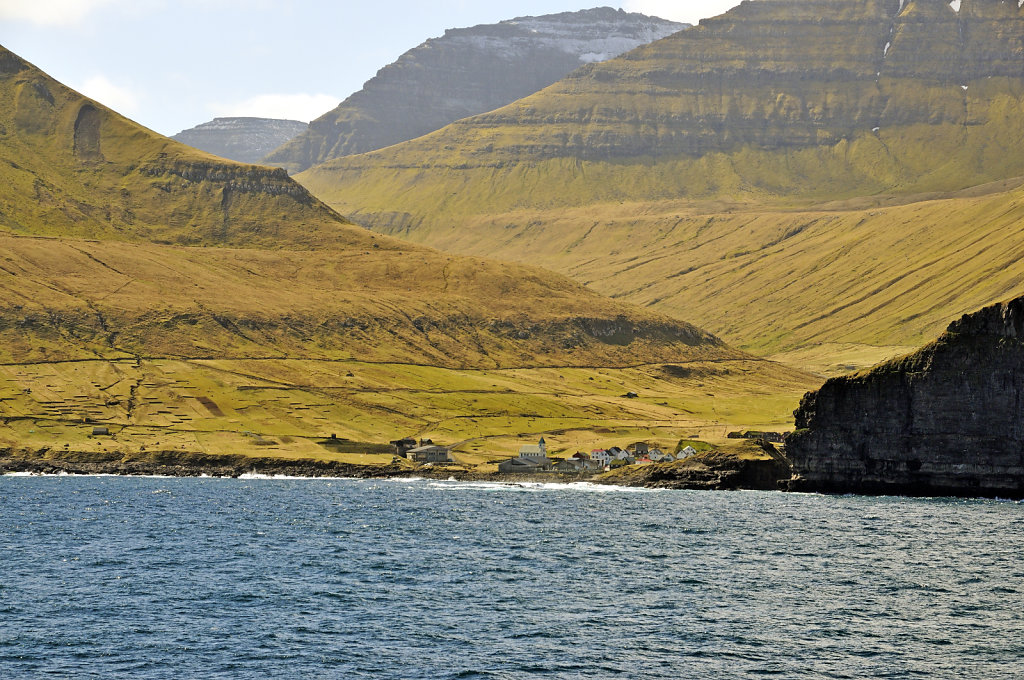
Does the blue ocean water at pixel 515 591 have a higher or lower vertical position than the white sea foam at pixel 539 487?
A: higher

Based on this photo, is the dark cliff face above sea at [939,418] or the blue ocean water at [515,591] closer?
the blue ocean water at [515,591]

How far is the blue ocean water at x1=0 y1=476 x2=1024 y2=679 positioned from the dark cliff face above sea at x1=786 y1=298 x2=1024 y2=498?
588 centimetres

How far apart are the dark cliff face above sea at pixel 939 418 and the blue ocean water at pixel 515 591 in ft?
19.3

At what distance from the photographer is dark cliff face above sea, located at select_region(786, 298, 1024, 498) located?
143m

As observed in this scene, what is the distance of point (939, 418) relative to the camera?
5758 inches

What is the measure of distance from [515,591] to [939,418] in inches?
3023

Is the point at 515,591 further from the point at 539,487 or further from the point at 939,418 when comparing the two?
the point at 539,487

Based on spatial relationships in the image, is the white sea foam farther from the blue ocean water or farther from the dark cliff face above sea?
the blue ocean water

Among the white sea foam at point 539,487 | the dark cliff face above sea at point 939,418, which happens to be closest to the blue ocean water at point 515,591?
the dark cliff face above sea at point 939,418

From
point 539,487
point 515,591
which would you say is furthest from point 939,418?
point 515,591

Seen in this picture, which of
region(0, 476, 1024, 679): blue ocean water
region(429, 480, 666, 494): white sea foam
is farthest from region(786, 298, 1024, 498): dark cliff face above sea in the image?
region(429, 480, 666, 494): white sea foam

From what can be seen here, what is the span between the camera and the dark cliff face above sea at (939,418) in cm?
14338

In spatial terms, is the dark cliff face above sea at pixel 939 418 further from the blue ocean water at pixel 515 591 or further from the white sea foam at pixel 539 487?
the white sea foam at pixel 539 487

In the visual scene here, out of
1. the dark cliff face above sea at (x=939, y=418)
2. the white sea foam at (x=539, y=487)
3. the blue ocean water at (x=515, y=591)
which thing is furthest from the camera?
the white sea foam at (x=539, y=487)
